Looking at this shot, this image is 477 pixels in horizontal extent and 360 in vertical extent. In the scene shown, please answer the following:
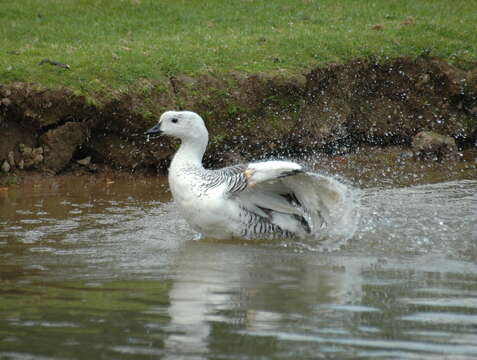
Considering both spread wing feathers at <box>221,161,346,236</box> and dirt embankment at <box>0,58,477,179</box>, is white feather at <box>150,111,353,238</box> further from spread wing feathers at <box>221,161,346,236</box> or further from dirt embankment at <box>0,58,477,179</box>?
dirt embankment at <box>0,58,477,179</box>

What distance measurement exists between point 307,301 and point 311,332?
2.18 feet

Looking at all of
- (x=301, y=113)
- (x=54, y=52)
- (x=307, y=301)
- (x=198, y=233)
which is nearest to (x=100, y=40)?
(x=54, y=52)

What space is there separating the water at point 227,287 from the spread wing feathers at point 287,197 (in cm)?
34

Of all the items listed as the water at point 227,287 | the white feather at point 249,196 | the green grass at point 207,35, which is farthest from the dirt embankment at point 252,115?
the white feather at point 249,196

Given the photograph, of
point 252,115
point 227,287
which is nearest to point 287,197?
point 227,287

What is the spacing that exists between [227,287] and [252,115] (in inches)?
204

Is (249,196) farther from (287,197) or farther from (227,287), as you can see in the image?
(227,287)

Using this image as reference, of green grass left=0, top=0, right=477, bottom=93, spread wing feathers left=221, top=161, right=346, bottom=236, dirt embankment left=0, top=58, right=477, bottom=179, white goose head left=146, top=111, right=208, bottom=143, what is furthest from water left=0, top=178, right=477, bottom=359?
green grass left=0, top=0, right=477, bottom=93

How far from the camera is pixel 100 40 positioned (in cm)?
1188

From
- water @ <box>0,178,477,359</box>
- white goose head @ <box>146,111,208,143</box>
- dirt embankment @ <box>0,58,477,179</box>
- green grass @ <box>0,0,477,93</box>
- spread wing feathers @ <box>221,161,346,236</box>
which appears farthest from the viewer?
green grass @ <box>0,0,477,93</box>

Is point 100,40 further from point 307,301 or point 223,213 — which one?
point 307,301

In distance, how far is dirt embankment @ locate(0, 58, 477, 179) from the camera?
9727 mm

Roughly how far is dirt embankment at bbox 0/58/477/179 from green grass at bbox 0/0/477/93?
240 mm

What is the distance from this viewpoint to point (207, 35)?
40.4 feet
